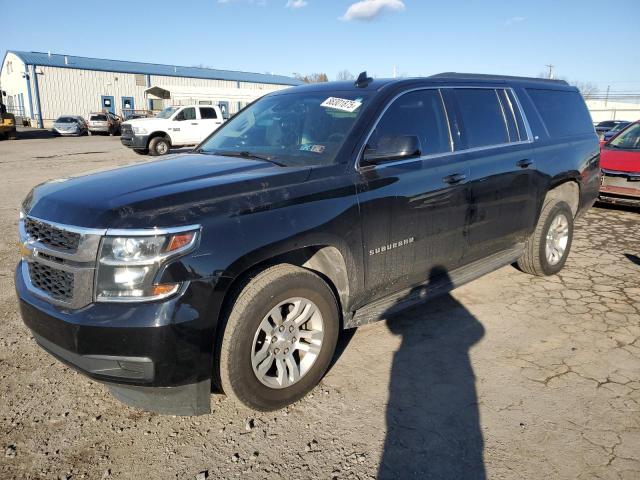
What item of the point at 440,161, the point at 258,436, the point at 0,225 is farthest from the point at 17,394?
the point at 0,225

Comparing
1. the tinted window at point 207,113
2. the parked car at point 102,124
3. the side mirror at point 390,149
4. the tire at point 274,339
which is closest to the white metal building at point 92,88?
the parked car at point 102,124

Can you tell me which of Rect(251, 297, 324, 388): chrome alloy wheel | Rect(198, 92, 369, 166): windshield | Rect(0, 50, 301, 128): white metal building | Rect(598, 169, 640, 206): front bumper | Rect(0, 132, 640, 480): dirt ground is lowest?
Rect(0, 132, 640, 480): dirt ground

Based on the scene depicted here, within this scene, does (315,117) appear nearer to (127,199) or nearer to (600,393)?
(127,199)

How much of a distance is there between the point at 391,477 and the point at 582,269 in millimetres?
4122

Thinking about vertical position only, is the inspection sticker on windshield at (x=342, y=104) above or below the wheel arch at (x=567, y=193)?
above

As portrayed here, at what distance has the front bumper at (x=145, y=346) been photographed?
2225 mm

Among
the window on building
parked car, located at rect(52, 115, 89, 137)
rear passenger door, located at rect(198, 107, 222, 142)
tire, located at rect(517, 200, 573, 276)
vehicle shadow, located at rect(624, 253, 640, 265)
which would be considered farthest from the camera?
parked car, located at rect(52, 115, 89, 137)

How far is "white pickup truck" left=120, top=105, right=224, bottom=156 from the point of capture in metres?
17.9

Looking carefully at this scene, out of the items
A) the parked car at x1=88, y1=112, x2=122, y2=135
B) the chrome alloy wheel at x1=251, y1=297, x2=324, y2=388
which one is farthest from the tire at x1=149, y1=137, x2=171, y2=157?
the parked car at x1=88, y1=112, x2=122, y2=135

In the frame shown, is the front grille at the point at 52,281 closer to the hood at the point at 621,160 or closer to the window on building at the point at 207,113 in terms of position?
the hood at the point at 621,160

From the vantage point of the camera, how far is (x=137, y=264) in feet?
7.30

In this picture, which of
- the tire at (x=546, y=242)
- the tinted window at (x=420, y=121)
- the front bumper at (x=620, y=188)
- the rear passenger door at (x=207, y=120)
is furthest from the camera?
the rear passenger door at (x=207, y=120)

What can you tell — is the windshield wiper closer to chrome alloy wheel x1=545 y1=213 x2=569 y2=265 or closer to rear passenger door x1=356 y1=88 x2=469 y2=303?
rear passenger door x1=356 y1=88 x2=469 y2=303

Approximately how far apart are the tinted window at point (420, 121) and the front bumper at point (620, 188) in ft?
19.2
